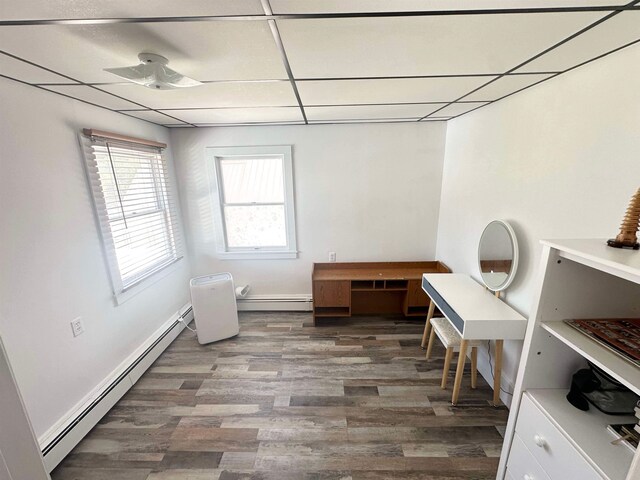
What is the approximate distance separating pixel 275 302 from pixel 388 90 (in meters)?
2.64

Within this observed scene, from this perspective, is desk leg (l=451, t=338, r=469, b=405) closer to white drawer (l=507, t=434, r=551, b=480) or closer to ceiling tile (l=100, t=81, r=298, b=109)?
white drawer (l=507, t=434, r=551, b=480)

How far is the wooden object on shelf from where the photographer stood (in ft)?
9.55

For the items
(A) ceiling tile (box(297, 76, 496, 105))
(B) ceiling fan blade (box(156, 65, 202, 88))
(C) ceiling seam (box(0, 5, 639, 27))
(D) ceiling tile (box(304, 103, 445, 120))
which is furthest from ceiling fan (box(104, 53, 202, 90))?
(D) ceiling tile (box(304, 103, 445, 120))

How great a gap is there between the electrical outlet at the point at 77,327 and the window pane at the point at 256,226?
1.60 metres

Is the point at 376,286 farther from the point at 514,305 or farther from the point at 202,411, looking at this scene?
the point at 202,411

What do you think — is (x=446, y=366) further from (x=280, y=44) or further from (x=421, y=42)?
(x=280, y=44)

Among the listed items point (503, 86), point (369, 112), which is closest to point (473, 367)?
point (503, 86)

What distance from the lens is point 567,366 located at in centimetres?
117

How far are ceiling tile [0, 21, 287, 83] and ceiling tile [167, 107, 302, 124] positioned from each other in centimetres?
79

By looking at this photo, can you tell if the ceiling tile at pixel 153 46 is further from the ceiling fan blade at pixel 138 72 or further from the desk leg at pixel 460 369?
the desk leg at pixel 460 369

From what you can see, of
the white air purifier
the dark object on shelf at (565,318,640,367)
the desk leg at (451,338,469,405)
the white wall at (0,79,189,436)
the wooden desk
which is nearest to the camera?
the dark object on shelf at (565,318,640,367)

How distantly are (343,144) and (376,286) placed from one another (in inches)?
64.7

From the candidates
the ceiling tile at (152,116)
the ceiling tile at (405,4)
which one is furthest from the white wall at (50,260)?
the ceiling tile at (405,4)

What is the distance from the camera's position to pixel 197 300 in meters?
2.62
